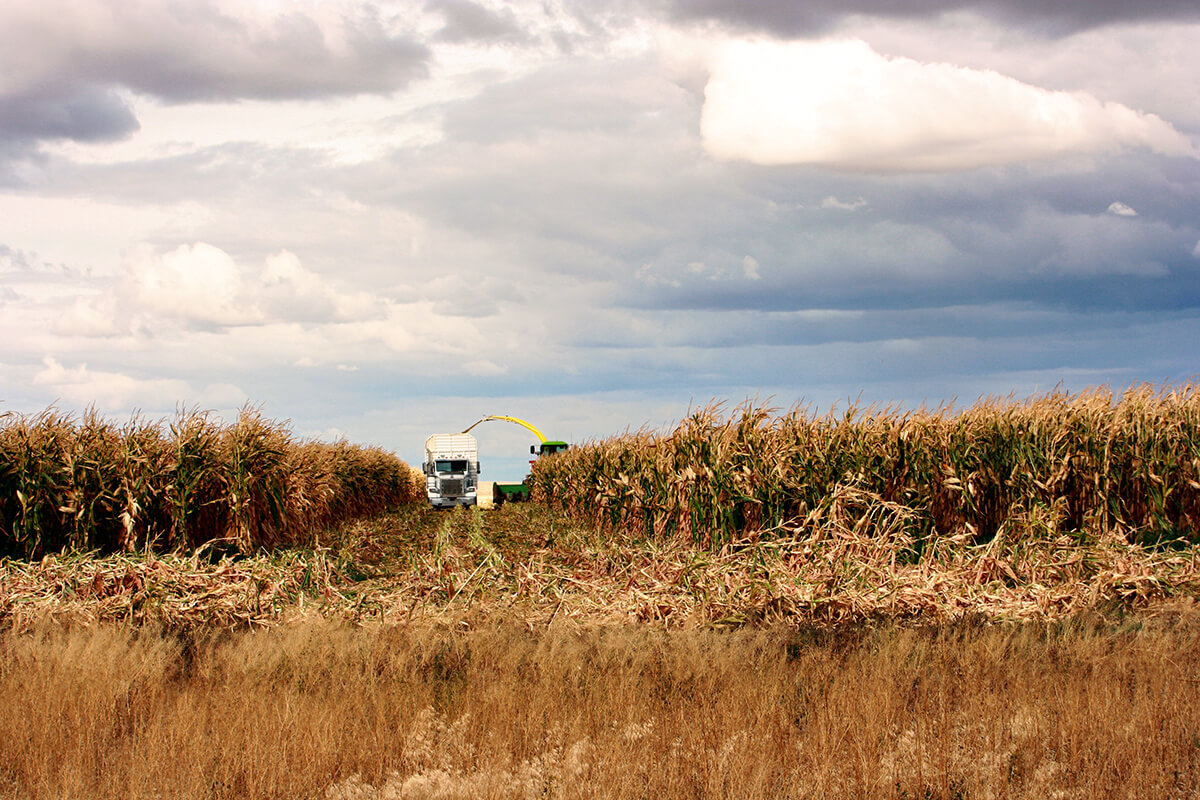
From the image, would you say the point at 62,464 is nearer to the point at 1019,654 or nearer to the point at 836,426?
the point at 836,426

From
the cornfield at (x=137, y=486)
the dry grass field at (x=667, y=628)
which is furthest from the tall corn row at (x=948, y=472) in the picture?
the cornfield at (x=137, y=486)

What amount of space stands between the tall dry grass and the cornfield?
6498 mm

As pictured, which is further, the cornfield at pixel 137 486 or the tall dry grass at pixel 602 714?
the cornfield at pixel 137 486

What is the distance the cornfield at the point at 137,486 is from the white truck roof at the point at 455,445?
85.1 ft

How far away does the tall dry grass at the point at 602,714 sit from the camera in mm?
5625

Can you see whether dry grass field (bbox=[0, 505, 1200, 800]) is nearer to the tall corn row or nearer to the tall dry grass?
the tall dry grass

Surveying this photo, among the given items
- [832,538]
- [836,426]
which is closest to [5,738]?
[832,538]

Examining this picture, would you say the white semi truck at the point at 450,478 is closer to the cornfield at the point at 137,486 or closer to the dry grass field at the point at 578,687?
the cornfield at the point at 137,486

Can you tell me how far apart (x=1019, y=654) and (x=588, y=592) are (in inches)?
196

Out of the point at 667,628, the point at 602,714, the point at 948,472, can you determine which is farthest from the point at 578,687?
the point at 948,472

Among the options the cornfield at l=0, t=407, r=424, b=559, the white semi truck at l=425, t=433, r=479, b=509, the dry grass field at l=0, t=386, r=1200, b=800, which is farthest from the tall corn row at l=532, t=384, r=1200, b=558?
the white semi truck at l=425, t=433, r=479, b=509

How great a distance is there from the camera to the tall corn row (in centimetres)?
1461

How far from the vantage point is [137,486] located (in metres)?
14.8

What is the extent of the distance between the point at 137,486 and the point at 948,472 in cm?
1431
